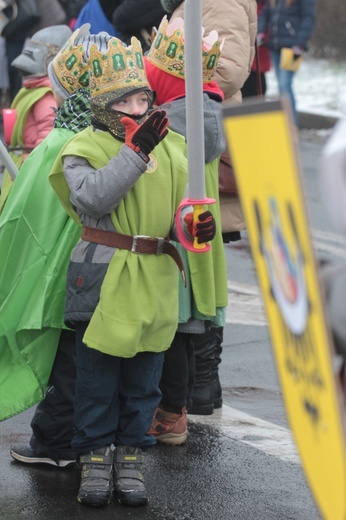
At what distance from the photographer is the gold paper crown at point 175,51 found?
188 inches

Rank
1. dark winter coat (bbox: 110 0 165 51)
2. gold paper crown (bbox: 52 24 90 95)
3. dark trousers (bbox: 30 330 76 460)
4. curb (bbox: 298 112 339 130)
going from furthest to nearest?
curb (bbox: 298 112 339 130)
dark winter coat (bbox: 110 0 165 51)
gold paper crown (bbox: 52 24 90 95)
dark trousers (bbox: 30 330 76 460)

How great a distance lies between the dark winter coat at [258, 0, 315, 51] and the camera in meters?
12.6

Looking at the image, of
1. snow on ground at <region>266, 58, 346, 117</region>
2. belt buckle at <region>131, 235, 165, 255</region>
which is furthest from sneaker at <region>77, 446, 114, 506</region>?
snow on ground at <region>266, 58, 346, 117</region>

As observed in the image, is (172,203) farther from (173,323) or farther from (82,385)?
(82,385)

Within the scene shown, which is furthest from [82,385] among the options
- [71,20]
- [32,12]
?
[71,20]

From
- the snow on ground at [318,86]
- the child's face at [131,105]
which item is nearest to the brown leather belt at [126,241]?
the child's face at [131,105]

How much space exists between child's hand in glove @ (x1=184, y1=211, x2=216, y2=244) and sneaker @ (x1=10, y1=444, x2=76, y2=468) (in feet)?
3.65

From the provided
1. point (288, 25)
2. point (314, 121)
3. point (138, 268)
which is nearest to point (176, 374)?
point (138, 268)

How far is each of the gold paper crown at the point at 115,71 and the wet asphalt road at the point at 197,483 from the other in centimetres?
145

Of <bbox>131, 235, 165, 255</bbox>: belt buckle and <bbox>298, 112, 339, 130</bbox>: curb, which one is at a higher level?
<bbox>131, 235, 165, 255</bbox>: belt buckle

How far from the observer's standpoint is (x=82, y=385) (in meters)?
4.35

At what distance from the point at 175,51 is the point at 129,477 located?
166 centimetres

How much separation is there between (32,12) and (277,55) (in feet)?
8.85

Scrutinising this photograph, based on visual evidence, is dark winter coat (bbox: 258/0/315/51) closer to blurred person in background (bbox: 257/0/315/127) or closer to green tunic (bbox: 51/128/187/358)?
blurred person in background (bbox: 257/0/315/127)
